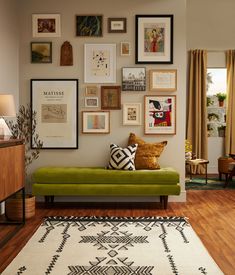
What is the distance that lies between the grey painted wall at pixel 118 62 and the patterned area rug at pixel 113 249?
1394 millimetres

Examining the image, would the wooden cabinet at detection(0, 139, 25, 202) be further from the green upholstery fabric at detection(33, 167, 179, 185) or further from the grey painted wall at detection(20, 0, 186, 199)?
the grey painted wall at detection(20, 0, 186, 199)

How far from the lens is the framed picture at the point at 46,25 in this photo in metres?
5.79

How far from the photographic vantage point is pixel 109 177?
5273 mm

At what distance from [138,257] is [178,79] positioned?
3.17 m

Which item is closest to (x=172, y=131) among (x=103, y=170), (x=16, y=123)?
(x=103, y=170)

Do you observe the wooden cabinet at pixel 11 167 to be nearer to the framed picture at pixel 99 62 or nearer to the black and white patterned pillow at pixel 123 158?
the black and white patterned pillow at pixel 123 158

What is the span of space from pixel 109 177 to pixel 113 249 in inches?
69.3

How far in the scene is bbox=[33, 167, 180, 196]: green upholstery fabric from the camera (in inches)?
207

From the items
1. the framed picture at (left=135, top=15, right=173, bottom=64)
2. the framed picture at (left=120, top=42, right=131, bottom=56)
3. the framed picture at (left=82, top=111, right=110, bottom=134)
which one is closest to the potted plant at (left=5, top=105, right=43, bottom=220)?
the framed picture at (left=82, top=111, right=110, bottom=134)

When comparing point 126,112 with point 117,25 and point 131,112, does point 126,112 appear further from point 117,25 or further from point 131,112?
point 117,25

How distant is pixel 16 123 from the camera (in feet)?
18.5

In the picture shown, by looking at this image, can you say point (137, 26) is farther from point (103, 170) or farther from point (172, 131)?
point (103, 170)

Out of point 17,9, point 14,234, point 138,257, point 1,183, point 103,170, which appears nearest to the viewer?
point 138,257

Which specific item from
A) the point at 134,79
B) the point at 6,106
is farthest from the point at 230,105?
→ the point at 6,106
